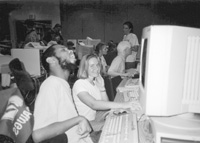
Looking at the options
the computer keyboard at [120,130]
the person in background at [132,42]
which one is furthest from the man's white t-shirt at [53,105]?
the person in background at [132,42]

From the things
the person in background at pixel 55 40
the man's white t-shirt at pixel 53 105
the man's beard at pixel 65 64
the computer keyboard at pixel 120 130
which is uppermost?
the person in background at pixel 55 40

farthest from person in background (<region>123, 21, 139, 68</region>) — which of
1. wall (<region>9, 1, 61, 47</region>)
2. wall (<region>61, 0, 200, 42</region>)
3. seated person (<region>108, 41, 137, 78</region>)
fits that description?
wall (<region>9, 1, 61, 47</region>)

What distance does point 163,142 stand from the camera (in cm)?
77

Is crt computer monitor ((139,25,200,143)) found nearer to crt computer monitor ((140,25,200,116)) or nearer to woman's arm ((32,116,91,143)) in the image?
crt computer monitor ((140,25,200,116))

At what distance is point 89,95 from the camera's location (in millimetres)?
1343

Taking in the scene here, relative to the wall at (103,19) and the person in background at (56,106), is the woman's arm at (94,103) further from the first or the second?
the wall at (103,19)

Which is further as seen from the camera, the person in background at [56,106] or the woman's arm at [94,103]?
the woman's arm at [94,103]

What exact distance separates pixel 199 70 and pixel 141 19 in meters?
6.20

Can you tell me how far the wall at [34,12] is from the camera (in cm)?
745

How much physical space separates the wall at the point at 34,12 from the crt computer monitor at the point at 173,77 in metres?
7.18

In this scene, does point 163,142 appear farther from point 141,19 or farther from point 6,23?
point 6,23

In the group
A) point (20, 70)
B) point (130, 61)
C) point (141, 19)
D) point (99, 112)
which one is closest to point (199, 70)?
point (99, 112)

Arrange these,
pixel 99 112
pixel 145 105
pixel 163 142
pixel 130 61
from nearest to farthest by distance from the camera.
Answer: pixel 163 142 < pixel 145 105 < pixel 99 112 < pixel 130 61

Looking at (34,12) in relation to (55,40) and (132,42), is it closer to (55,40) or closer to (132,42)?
(55,40)
